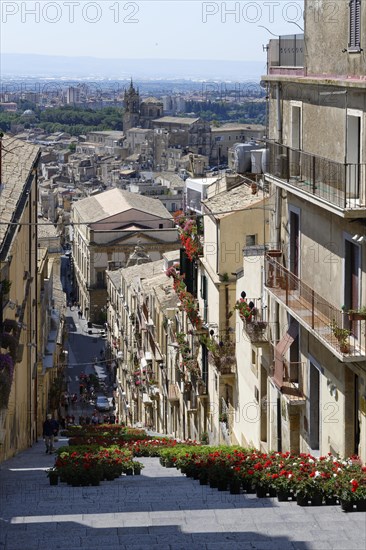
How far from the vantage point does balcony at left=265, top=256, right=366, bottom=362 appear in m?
14.8

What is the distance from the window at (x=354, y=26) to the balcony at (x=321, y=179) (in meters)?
1.55

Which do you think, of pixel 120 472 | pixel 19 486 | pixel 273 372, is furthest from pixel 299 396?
pixel 19 486

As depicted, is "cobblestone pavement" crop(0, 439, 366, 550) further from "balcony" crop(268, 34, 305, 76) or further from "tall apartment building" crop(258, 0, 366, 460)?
"balcony" crop(268, 34, 305, 76)

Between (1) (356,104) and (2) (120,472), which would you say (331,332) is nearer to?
(1) (356,104)

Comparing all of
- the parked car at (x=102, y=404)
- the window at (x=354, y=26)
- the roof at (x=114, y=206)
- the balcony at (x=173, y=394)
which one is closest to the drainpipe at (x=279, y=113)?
the window at (x=354, y=26)

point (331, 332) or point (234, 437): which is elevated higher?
point (331, 332)

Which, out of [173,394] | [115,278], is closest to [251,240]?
[173,394]

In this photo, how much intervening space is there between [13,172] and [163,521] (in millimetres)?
14371

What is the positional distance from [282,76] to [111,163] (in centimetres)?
15800

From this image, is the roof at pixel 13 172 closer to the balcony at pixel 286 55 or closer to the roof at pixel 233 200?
the roof at pixel 233 200

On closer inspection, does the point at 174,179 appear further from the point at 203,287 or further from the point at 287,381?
the point at 287,381

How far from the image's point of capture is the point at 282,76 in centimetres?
1819

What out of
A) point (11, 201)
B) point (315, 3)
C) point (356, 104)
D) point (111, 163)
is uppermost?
point (315, 3)

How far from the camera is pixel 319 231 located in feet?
56.4
